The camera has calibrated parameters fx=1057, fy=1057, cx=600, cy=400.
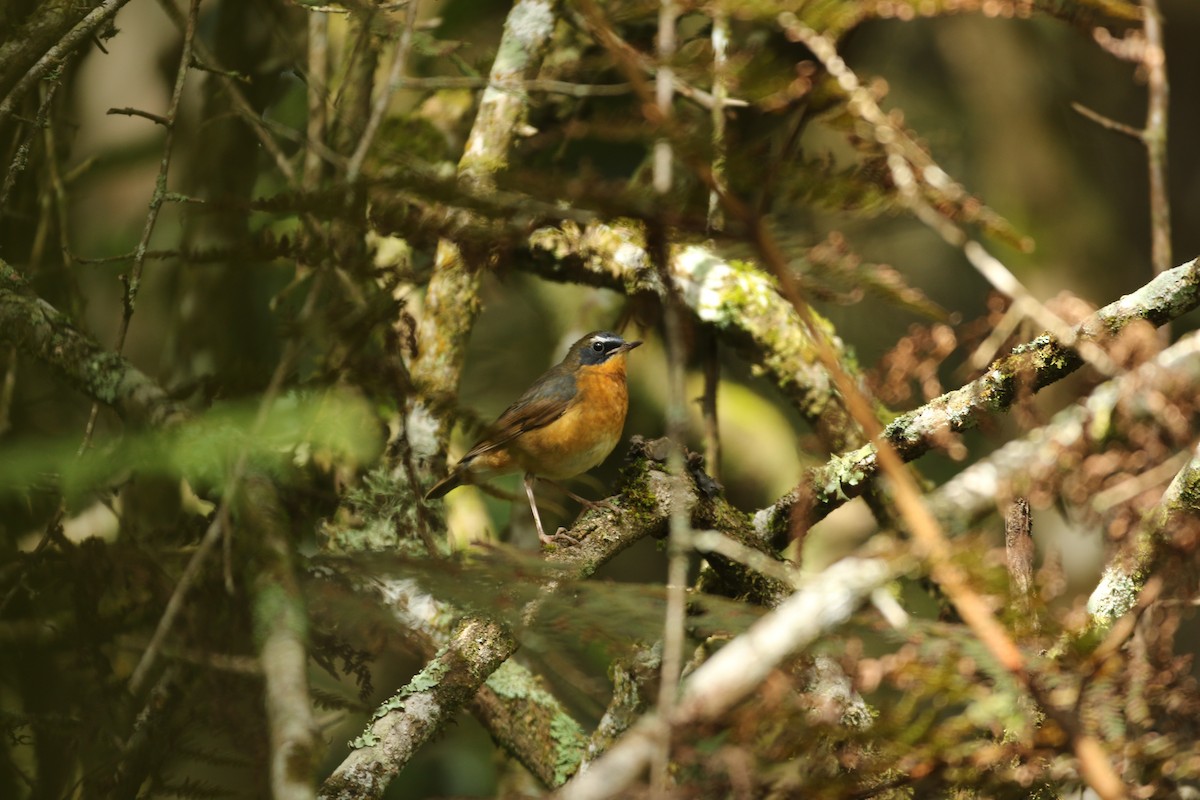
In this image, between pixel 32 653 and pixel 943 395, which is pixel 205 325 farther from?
pixel 943 395

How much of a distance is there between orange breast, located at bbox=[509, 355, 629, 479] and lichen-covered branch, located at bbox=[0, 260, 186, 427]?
7.98 feet

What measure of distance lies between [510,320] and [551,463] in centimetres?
153

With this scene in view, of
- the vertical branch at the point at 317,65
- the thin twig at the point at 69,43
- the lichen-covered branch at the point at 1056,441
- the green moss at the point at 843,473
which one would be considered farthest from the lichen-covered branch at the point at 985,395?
the vertical branch at the point at 317,65

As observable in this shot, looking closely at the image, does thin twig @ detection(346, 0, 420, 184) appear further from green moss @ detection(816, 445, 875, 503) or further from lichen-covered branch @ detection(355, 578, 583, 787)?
lichen-covered branch @ detection(355, 578, 583, 787)

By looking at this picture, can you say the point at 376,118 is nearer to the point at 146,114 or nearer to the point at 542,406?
the point at 146,114

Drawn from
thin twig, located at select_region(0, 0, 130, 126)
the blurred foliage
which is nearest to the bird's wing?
the blurred foliage

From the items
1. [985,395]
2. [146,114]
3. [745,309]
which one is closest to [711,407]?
[745,309]

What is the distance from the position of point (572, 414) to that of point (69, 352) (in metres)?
2.59

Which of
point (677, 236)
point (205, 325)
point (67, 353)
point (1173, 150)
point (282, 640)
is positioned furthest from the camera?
point (1173, 150)

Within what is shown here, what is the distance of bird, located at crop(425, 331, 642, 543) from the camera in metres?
4.88

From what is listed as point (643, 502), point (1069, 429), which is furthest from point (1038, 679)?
point (643, 502)

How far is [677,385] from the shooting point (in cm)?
173

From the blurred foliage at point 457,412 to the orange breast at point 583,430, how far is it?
0.35 meters

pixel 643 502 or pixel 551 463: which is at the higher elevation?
pixel 551 463
